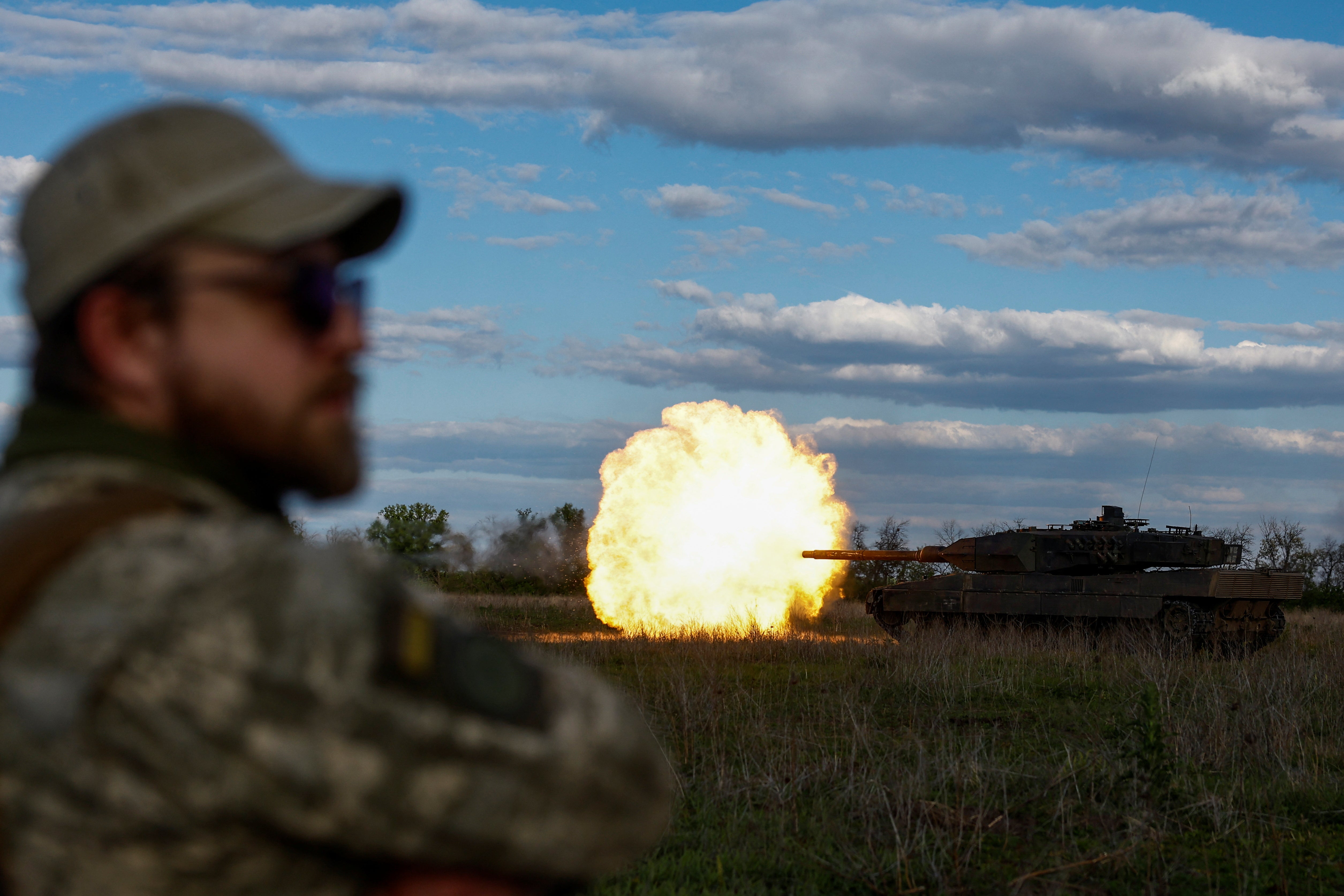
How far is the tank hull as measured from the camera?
1836 cm

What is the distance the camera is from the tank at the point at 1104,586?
18.5 meters

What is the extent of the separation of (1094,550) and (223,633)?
66.9ft

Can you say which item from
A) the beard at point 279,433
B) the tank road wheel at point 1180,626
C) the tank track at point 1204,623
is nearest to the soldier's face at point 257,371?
the beard at point 279,433

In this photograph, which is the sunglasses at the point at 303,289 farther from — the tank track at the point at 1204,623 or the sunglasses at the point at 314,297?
the tank track at the point at 1204,623

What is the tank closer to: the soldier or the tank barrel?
the tank barrel

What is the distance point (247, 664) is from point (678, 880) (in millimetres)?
5479

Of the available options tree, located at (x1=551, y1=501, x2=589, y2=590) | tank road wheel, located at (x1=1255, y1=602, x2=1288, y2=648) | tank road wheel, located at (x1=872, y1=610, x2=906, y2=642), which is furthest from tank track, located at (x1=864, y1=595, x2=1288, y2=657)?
tree, located at (x1=551, y1=501, x2=589, y2=590)

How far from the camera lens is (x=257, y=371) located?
1264 millimetres

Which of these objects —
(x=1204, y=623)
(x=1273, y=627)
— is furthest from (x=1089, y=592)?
(x=1273, y=627)

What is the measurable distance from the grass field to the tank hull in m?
4.83

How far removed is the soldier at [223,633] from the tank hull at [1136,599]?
18.9 metres

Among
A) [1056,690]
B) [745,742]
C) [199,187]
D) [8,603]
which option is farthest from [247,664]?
[1056,690]

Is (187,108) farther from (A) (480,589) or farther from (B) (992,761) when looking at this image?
(A) (480,589)

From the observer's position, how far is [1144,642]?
17922mm
